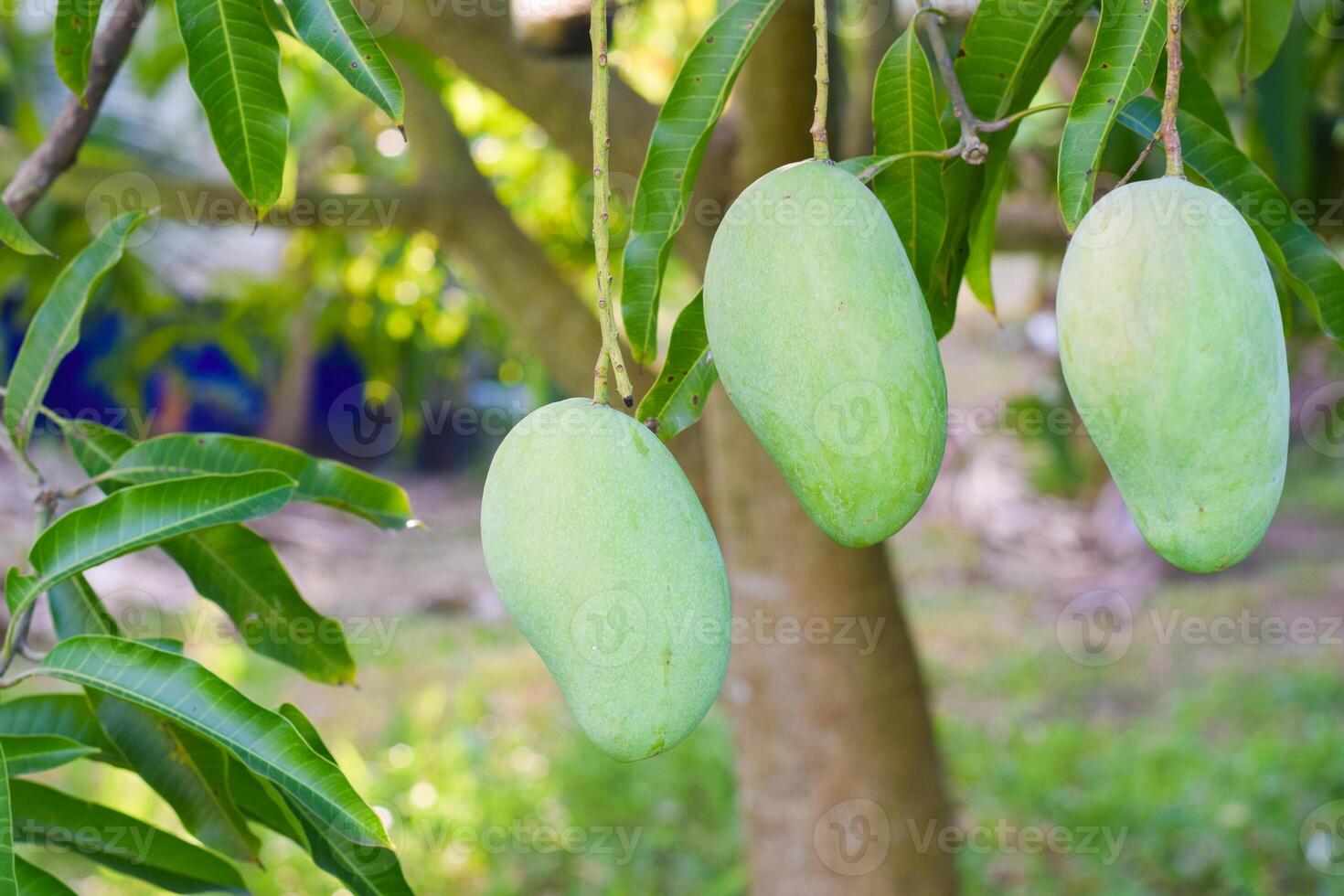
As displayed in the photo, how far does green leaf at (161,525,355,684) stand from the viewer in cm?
91

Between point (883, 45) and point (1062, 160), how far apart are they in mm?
1221

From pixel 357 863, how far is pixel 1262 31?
876 mm

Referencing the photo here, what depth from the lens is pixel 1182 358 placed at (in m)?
0.50

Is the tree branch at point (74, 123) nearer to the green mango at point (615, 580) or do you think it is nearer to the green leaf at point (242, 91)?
the green leaf at point (242, 91)

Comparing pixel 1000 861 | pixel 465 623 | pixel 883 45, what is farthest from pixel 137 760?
pixel 465 623

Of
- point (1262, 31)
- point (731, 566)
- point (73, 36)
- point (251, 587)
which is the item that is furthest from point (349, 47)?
point (731, 566)

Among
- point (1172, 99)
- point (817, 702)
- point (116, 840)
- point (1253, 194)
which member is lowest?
point (817, 702)

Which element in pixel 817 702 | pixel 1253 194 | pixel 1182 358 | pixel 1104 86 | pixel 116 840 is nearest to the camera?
pixel 1182 358

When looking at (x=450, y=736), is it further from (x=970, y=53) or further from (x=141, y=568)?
(x=970, y=53)

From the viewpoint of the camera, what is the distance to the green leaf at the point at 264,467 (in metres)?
0.87

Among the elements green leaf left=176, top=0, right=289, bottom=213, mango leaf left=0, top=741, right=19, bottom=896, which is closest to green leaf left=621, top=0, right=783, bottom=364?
green leaf left=176, top=0, right=289, bottom=213

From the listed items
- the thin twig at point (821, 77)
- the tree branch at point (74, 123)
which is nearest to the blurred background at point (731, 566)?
the tree branch at point (74, 123)

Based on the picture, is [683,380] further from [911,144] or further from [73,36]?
[73,36]

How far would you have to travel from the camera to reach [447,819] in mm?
2670
